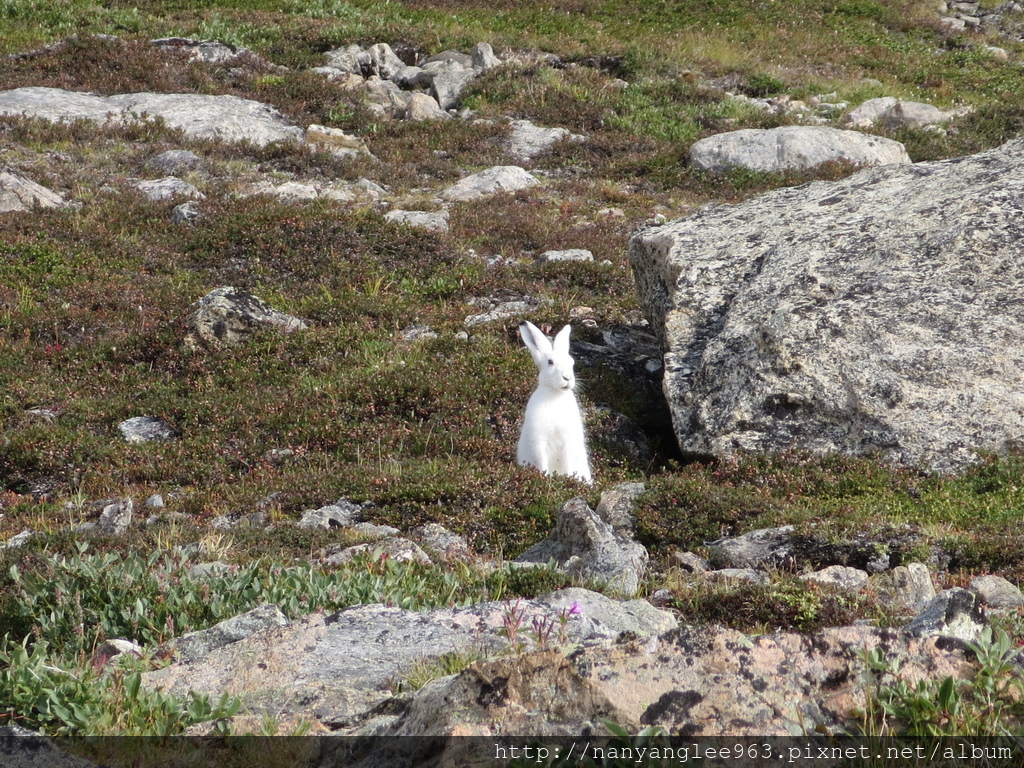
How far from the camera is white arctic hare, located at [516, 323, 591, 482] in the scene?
34.7 feet

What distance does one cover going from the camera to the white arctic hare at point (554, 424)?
10586mm

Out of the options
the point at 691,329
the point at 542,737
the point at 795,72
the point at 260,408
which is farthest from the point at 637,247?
the point at 795,72

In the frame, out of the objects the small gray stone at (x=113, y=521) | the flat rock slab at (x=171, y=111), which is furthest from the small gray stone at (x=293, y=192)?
the small gray stone at (x=113, y=521)

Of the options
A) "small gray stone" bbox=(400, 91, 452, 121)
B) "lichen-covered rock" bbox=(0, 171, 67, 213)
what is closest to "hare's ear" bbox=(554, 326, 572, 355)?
"lichen-covered rock" bbox=(0, 171, 67, 213)

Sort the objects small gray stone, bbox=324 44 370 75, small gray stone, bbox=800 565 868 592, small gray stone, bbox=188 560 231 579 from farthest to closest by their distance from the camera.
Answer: small gray stone, bbox=324 44 370 75 < small gray stone, bbox=800 565 868 592 < small gray stone, bbox=188 560 231 579

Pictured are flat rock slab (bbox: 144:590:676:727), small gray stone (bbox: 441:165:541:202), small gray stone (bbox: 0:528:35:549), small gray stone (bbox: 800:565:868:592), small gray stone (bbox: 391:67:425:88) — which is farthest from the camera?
small gray stone (bbox: 391:67:425:88)

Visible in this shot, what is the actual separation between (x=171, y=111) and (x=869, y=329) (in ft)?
66.5

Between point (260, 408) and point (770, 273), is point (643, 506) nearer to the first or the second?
point (770, 273)

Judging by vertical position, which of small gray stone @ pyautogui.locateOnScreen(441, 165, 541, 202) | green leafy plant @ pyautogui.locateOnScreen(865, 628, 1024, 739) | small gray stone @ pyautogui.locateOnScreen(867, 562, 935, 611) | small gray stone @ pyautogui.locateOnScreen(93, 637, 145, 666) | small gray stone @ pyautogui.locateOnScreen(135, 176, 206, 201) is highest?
green leafy plant @ pyautogui.locateOnScreen(865, 628, 1024, 739)

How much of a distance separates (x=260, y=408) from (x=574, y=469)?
13.5 ft

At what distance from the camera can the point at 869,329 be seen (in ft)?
36.2

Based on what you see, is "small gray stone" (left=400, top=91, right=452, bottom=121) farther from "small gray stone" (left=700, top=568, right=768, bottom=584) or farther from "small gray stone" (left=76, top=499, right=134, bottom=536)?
"small gray stone" (left=700, top=568, right=768, bottom=584)

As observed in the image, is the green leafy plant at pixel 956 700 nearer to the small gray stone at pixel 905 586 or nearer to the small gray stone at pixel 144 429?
the small gray stone at pixel 905 586

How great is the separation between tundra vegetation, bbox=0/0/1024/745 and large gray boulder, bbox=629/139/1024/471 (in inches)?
20.0
